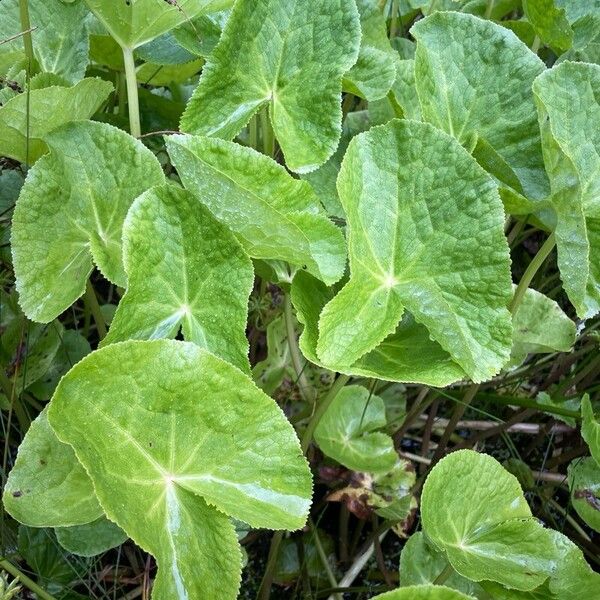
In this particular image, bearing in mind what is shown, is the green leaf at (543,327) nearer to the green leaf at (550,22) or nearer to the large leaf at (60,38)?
the green leaf at (550,22)

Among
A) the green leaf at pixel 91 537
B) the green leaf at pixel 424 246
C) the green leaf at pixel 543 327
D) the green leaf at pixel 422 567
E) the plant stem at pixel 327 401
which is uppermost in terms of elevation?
the green leaf at pixel 424 246

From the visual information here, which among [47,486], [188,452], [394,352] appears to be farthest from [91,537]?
[394,352]

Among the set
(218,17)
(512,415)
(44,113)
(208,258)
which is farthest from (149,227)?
(512,415)

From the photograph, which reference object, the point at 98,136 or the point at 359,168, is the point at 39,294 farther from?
the point at 359,168

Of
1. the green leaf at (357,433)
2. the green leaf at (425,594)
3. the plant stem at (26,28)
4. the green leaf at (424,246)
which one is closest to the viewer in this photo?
the green leaf at (425,594)

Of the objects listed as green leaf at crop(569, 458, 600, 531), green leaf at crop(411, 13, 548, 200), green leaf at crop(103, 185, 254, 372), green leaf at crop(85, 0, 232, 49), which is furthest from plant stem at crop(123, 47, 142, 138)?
green leaf at crop(569, 458, 600, 531)

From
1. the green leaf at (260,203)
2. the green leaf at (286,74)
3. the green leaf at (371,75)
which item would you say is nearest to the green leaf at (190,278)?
the green leaf at (260,203)

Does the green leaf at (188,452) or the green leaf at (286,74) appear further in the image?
the green leaf at (286,74)

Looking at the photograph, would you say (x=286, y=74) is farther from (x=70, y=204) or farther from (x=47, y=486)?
(x=47, y=486)
